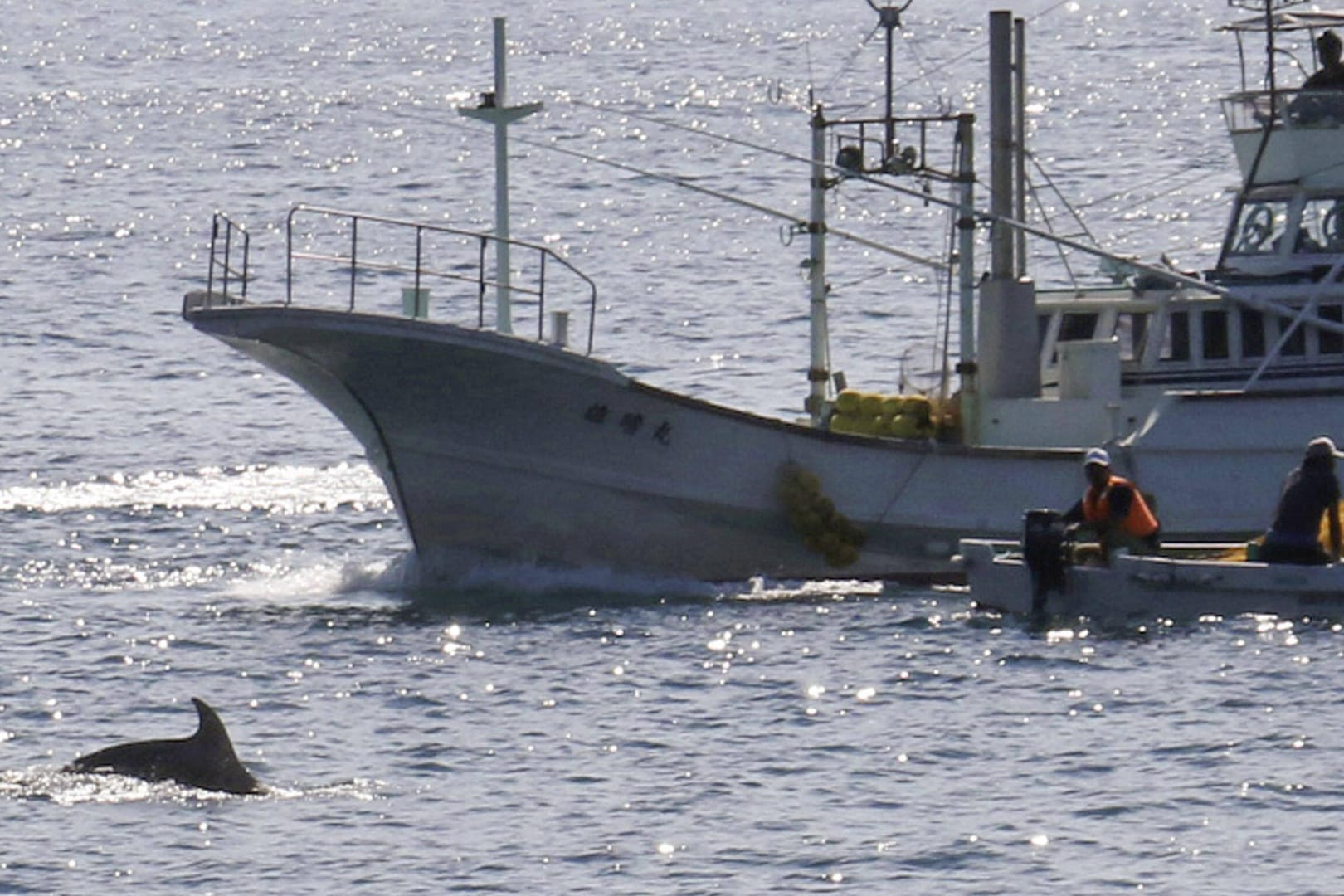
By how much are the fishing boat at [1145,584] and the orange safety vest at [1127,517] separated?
294 mm

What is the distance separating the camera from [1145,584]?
3027 centimetres

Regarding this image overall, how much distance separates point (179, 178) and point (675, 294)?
71.2ft

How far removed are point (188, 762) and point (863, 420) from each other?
1086 centimetres

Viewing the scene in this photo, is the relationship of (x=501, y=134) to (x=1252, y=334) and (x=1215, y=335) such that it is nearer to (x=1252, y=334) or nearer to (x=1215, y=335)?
(x=1215, y=335)

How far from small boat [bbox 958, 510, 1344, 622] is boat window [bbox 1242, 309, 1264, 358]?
3255mm

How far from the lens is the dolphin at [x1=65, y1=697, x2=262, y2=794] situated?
2458cm

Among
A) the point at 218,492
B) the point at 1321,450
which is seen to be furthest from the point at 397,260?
the point at 1321,450

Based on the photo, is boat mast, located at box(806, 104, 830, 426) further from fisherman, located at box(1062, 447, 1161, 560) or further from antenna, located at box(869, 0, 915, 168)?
fisherman, located at box(1062, 447, 1161, 560)

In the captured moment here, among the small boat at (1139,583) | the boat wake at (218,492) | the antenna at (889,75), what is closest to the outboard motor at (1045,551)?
the small boat at (1139,583)

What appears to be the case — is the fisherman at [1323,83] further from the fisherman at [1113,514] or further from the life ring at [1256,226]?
the fisherman at [1113,514]

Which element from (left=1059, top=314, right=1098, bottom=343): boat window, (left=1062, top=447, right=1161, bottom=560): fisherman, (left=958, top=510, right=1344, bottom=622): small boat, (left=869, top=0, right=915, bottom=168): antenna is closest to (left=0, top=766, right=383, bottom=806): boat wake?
(left=958, top=510, right=1344, bottom=622): small boat

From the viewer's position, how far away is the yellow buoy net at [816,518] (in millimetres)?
32688

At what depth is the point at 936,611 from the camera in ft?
103

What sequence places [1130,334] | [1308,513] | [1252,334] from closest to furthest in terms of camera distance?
1. [1308,513]
2. [1252,334]
3. [1130,334]
